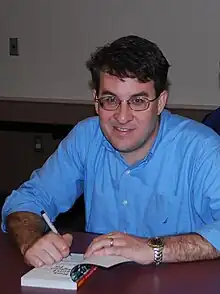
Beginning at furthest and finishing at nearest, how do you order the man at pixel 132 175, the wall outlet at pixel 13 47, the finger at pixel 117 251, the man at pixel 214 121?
the wall outlet at pixel 13 47, the man at pixel 214 121, the man at pixel 132 175, the finger at pixel 117 251

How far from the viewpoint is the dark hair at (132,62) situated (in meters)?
1.88

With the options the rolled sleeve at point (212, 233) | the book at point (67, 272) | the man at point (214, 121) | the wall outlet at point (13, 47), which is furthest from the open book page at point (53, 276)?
the wall outlet at point (13, 47)

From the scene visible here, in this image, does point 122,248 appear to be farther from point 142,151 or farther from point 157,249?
point 142,151

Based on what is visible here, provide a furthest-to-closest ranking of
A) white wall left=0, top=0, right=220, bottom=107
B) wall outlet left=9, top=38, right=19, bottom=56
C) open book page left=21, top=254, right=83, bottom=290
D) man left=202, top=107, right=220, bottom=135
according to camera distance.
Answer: wall outlet left=9, top=38, right=19, bottom=56
white wall left=0, top=0, right=220, bottom=107
man left=202, top=107, right=220, bottom=135
open book page left=21, top=254, right=83, bottom=290

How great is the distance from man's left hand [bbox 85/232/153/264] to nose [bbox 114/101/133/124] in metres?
0.36

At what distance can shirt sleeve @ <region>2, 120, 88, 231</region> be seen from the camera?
2.12 meters

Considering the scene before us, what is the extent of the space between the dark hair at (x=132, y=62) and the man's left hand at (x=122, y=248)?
0.47 metres

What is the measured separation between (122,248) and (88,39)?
288 centimetres

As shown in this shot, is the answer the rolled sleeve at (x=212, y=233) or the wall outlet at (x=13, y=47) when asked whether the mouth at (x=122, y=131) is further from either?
the wall outlet at (x=13, y=47)

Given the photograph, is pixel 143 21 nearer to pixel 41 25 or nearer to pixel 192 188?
pixel 41 25

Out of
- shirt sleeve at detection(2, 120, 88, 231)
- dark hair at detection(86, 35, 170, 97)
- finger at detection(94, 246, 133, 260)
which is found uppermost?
dark hair at detection(86, 35, 170, 97)

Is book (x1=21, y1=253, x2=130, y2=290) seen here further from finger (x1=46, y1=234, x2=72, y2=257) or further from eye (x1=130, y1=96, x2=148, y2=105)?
eye (x1=130, y1=96, x2=148, y2=105)

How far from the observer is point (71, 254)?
1.76 metres

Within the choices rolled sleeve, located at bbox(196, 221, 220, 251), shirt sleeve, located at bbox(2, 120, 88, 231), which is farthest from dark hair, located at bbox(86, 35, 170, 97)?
rolled sleeve, located at bbox(196, 221, 220, 251)
